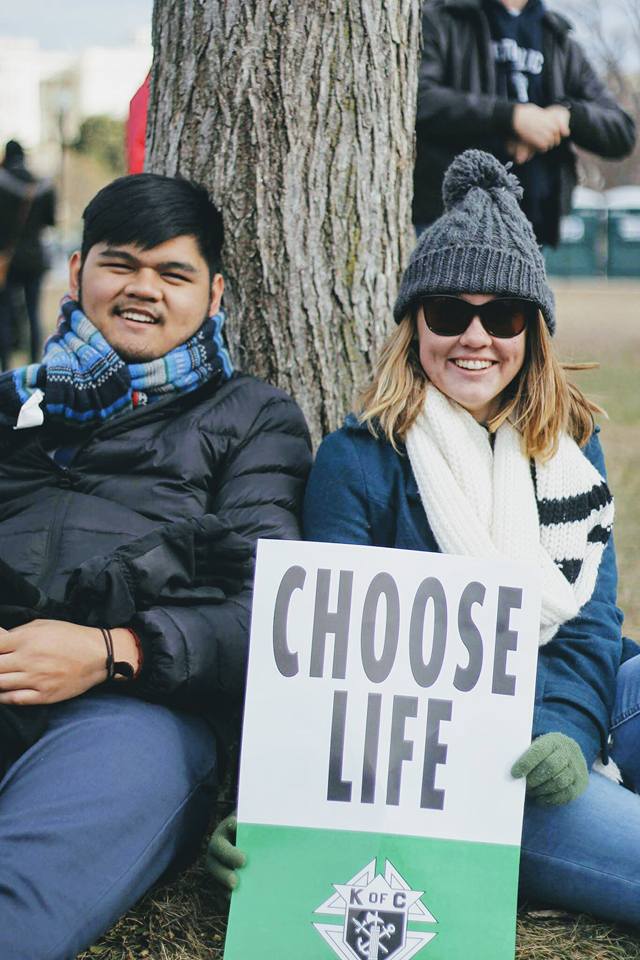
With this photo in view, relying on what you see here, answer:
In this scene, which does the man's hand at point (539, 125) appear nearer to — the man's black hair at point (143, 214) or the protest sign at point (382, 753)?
the man's black hair at point (143, 214)

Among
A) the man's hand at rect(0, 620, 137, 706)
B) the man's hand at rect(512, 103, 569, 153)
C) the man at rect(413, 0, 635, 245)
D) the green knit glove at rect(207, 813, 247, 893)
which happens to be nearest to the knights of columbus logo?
the green knit glove at rect(207, 813, 247, 893)

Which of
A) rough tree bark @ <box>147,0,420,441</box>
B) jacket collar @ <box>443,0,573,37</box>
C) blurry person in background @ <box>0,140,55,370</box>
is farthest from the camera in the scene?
blurry person in background @ <box>0,140,55,370</box>

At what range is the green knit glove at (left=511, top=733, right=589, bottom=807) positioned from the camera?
8.09 ft

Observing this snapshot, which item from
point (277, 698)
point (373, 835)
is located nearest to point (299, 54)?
point (277, 698)

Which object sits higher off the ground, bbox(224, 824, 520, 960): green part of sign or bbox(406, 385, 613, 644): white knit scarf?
bbox(406, 385, 613, 644): white knit scarf

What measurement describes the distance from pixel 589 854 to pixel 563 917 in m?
0.20

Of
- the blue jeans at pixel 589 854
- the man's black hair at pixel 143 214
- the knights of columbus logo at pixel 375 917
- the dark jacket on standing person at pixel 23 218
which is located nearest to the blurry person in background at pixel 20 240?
the dark jacket on standing person at pixel 23 218

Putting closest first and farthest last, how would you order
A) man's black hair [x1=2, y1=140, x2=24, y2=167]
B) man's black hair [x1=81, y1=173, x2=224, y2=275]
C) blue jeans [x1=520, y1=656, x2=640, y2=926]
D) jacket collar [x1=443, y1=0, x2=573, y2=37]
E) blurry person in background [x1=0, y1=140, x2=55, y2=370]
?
blue jeans [x1=520, y1=656, x2=640, y2=926] < man's black hair [x1=81, y1=173, x2=224, y2=275] < jacket collar [x1=443, y1=0, x2=573, y2=37] < blurry person in background [x1=0, y1=140, x2=55, y2=370] < man's black hair [x1=2, y1=140, x2=24, y2=167]

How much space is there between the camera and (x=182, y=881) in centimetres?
274

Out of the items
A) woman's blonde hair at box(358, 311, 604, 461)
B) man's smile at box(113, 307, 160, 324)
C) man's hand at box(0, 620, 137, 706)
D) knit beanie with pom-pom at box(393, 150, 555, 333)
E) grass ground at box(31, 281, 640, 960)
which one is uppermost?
knit beanie with pom-pom at box(393, 150, 555, 333)

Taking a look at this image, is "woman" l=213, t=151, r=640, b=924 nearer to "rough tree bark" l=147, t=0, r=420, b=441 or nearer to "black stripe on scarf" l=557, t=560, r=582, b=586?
"black stripe on scarf" l=557, t=560, r=582, b=586

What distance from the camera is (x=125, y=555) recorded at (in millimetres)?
2643

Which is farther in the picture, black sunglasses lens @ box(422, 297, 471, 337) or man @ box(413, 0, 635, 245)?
man @ box(413, 0, 635, 245)

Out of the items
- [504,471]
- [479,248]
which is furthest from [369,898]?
[479,248]
